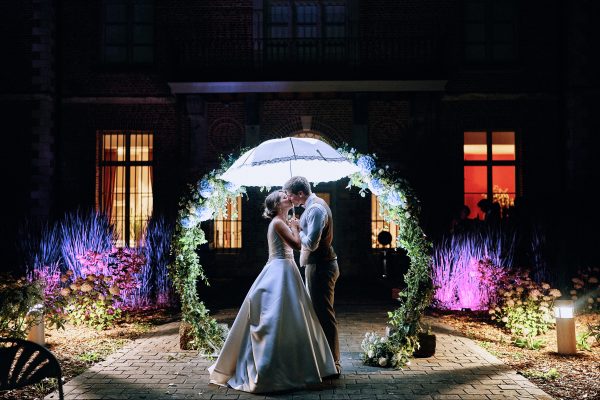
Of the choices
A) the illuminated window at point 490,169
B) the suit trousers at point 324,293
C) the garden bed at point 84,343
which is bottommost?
the garden bed at point 84,343

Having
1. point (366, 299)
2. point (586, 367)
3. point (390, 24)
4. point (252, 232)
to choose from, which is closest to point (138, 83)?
point (252, 232)

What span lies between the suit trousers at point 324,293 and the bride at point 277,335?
14cm

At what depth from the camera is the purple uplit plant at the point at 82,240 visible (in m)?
9.20

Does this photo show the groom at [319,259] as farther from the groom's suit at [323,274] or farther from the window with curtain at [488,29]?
the window with curtain at [488,29]

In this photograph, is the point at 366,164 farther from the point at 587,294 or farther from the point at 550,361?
the point at 587,294

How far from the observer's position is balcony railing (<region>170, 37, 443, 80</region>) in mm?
13109

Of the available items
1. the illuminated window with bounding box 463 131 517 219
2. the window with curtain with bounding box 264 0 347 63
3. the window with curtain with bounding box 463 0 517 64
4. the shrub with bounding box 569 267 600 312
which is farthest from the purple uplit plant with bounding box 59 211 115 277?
the window with curtain with bounding box 463 0 517 64

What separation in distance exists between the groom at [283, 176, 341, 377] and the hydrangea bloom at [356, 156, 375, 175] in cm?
81

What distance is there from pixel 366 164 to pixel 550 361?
112 inches

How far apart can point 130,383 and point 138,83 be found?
413 inches

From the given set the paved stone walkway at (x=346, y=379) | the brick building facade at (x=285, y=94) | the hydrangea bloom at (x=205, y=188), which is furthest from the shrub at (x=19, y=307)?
the brick building facade at (x=285, y=94)

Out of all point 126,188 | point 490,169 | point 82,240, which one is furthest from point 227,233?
point 490,169

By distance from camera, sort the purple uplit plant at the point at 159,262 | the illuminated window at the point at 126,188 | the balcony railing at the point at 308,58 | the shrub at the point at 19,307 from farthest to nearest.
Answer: the illuminated window at the point at 126,188
the balcony railing at the point at 308,58
the purple uplit plant at the point at 159,262
the shrub at the point at 19,307

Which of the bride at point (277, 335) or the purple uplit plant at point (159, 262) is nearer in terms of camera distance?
the bride at point (277, 335)
